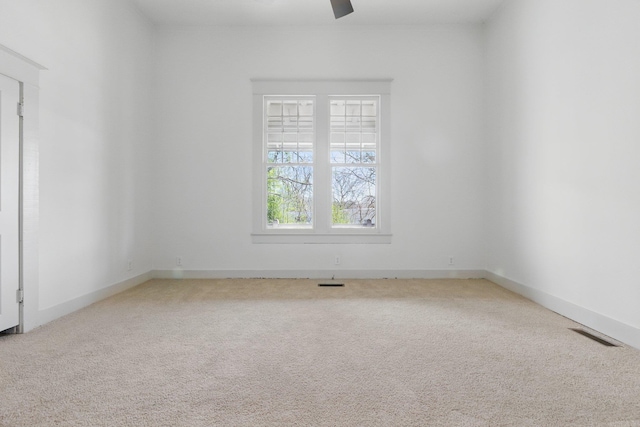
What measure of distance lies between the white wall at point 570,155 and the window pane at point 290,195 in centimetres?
242

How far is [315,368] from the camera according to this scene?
1989 millimetres

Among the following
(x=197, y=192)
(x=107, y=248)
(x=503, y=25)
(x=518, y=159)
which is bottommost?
(x=107, y=248)

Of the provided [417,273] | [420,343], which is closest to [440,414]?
[420,343]

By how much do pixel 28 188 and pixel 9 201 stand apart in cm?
17

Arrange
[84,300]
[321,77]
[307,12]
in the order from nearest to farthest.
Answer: [84,300] < [307,12] < [321,77]

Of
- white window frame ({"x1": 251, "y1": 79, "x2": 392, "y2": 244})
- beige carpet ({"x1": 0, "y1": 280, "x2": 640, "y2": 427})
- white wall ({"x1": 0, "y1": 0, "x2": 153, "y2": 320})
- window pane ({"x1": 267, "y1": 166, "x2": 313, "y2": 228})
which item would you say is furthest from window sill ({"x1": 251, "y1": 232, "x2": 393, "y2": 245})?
white wall ({"x1": 0, "y1": 0, "x2": 153, "y2": 320})

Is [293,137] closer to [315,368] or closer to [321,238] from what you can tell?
[321,238]

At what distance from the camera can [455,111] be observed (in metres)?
4.70

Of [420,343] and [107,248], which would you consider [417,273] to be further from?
[107,248]

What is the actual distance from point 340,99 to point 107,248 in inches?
132

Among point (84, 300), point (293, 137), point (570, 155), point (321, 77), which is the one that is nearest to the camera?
point (570, 155)

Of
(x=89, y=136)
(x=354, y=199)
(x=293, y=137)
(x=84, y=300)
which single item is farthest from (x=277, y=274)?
(x=89, y=136)

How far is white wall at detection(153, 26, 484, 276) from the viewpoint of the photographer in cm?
470

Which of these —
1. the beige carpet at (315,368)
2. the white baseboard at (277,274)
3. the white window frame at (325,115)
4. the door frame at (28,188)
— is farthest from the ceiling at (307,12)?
the beige carpet at (315,368)
